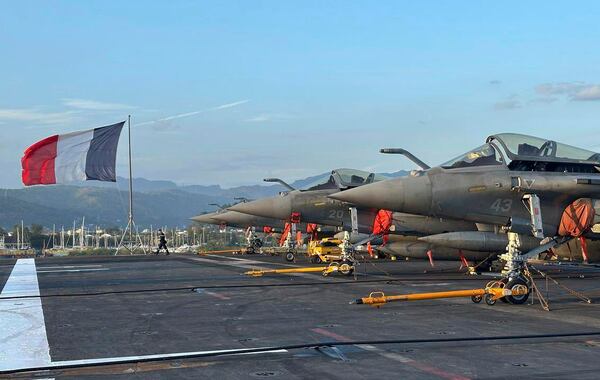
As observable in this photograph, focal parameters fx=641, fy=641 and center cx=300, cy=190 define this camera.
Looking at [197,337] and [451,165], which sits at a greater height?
[451,165]

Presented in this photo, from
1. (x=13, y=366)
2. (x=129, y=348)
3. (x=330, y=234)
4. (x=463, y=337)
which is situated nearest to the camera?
(x=13, y=366)

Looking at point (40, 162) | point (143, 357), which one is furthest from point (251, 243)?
point (143, 357)

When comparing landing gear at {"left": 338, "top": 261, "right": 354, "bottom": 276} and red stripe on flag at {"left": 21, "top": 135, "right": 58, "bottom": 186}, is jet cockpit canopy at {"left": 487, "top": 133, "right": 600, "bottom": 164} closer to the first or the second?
landing gear at {"left": 338, "top": 261, "right": 354, "bottom": 276}

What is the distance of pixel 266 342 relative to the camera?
8.70 meters

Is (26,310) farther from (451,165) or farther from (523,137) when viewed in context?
(523,137)

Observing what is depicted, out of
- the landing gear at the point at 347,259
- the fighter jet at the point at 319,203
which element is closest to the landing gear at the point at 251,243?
the fighter jet at the point at 319,203

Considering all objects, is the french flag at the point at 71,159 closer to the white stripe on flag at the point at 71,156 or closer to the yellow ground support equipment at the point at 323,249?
the white stripe on flag at the point at 71,156

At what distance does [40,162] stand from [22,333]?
31822 millimetres

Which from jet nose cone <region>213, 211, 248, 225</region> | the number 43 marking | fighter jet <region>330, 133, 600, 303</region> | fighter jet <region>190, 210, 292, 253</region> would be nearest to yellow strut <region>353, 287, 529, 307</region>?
fighter jet <region>330, 133, 600, 303</region>

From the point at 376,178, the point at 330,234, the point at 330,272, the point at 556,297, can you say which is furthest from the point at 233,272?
the point at 556,297

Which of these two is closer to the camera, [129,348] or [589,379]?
[589,379]

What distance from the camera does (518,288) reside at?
12.8 metres

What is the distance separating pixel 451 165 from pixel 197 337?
7837 millimetres

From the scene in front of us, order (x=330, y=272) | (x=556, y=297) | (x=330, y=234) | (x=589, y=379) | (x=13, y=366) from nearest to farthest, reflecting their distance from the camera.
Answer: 1. (x=589, y=379)
2. (x=13, y=366)
3. (x=556, y=297)
4. (x=330, y=272)
5. (x=330, y=234)
